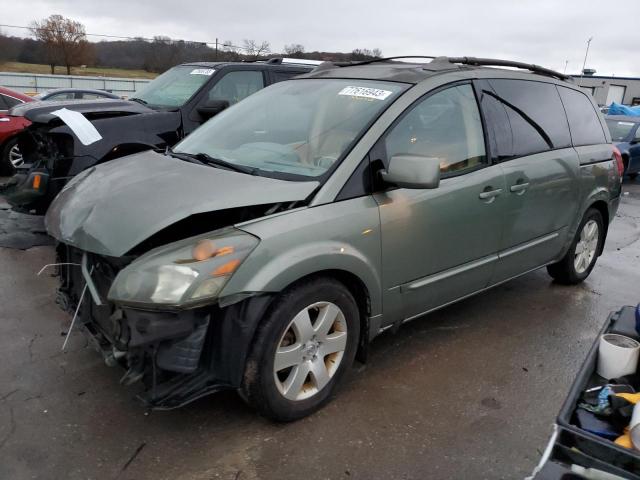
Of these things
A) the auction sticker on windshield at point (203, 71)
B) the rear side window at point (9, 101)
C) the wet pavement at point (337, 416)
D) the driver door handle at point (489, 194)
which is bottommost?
the wet pavement at point (337, 416)

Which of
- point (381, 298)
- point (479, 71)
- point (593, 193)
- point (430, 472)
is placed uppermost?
point (479, 71)

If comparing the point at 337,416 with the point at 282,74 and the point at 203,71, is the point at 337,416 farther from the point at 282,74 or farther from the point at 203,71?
the point at 282,74

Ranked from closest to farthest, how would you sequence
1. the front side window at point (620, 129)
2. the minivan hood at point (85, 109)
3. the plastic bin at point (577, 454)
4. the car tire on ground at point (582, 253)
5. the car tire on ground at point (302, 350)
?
1. the plastic bin at point (577, 454)
2. the car tire on ground at point (302, 350)
3. the car tire on ground at point (582, 253)
4. the minivan hood at point (85, 109)
5. the front side window at point (620, 129)

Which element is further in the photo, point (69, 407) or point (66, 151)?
point (66, 151)

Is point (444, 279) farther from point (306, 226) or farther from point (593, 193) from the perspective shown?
point (593, 193)

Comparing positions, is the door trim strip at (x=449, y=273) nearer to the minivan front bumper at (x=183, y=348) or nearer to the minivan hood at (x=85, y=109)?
the minivan front bumper at (x=183, y=348)

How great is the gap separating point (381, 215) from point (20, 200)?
388cm

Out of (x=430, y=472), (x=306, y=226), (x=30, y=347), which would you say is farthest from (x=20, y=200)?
(x=430, y=472)

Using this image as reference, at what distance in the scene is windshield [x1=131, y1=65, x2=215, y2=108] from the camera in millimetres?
6715

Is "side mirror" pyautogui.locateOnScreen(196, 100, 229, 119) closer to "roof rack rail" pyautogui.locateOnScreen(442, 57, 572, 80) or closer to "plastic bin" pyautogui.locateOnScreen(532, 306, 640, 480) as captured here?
"roof rack rail" pyautogui.locateOnScreen(442, 57, 572, 80)

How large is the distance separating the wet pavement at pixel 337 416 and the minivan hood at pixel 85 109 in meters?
2.27

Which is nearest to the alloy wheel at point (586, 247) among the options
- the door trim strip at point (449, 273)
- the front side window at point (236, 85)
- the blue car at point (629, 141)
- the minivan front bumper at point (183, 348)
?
the door trim strip at point (449, 273)

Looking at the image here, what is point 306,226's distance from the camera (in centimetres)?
277

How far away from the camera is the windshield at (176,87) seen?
264 inches
